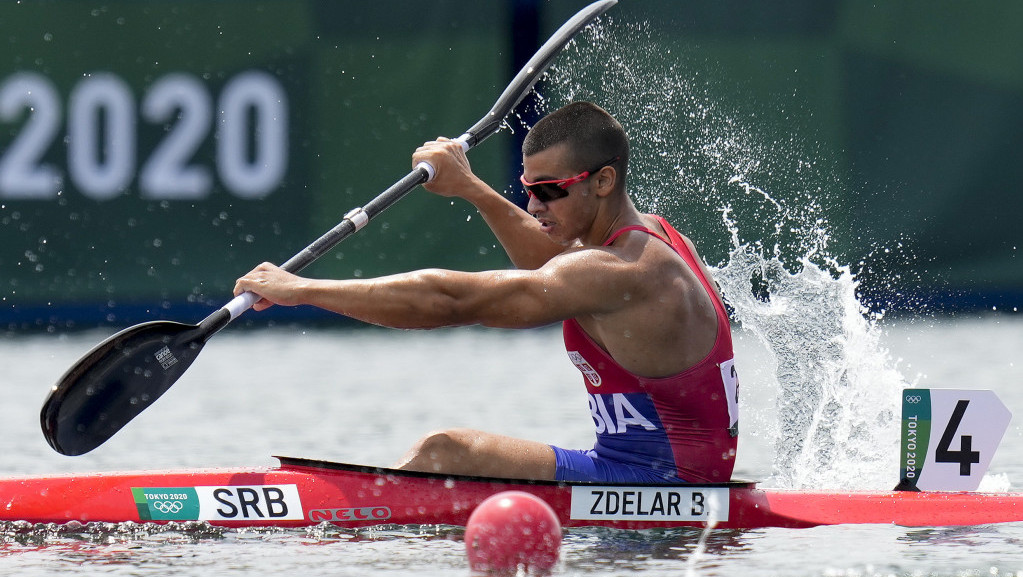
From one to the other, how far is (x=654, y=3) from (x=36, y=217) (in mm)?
4670

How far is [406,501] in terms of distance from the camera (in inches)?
200

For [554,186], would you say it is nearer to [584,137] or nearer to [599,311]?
[584,137]

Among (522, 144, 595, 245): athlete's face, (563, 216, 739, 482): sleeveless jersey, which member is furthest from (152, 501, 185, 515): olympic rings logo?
(522, 144, 595, 245): athlete's face

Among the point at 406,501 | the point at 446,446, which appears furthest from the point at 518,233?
the point at 406,501

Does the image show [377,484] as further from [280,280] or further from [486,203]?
[486,203]

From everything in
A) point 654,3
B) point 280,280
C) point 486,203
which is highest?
point 654,3

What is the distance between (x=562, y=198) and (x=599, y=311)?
0.45m

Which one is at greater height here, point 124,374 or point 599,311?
point 599,311

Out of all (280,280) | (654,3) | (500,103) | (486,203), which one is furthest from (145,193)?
(280,280)

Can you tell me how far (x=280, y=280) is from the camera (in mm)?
5035

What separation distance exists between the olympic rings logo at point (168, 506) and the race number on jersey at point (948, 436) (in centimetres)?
243

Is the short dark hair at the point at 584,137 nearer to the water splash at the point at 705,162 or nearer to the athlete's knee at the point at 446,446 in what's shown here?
the athlete's knee at the point at 446,446

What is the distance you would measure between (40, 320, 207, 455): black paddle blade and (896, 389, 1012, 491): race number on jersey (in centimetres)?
247

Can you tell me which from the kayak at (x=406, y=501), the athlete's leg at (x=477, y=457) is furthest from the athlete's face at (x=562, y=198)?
the kayak at (x=406, y=501)
